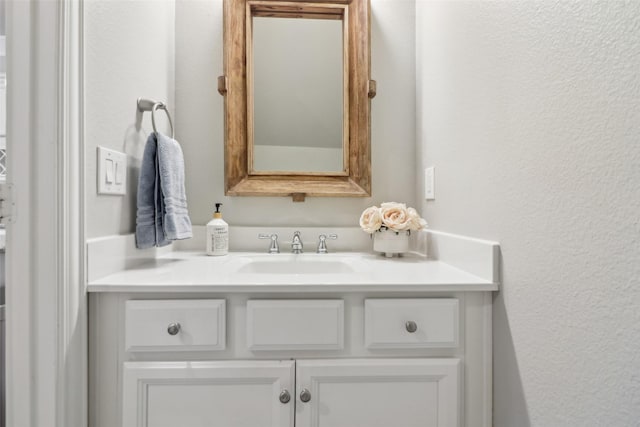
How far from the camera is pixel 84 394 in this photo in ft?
2.23

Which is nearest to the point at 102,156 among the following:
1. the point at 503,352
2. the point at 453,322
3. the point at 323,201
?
the point at 323,201

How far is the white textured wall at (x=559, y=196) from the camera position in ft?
1.45

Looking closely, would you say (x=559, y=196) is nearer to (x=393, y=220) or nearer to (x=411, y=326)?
(x=411, y=326)

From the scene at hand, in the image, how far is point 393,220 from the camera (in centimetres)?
105

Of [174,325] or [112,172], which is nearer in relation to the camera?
[174,325]

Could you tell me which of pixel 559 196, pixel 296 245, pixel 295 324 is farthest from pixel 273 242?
pixel 559 196

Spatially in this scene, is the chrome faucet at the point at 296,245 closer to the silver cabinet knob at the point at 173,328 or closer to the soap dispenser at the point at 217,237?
the soap dispenser at the point at 217,237

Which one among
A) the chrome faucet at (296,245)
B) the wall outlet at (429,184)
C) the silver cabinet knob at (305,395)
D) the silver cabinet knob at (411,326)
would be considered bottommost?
the silver cabinet knob at (305,395)

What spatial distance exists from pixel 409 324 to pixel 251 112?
0.93 m

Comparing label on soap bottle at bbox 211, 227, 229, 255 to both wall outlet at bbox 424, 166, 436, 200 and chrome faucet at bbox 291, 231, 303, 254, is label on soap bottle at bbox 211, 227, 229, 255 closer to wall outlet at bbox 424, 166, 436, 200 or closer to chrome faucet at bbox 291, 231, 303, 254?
chrome faucet at bbox 291, 231, 303, 254

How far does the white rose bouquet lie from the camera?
1.04 metres

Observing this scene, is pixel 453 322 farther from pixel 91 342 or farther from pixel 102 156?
pixel 102 156

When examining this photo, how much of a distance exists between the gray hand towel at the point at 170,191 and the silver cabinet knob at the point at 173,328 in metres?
0.31

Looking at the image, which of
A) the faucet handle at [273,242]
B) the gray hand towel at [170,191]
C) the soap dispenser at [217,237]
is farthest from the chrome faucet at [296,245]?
the gray hand towel at [170,191]
